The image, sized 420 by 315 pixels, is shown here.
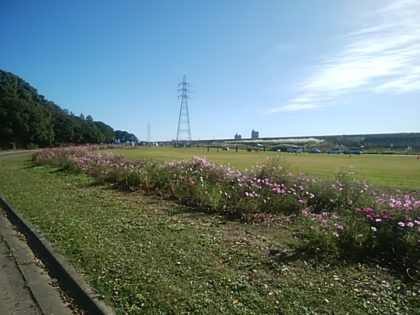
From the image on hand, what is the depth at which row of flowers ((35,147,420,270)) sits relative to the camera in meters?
5.11

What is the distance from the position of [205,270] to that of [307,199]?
14.5 ft

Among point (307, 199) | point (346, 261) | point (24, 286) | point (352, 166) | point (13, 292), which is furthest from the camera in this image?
point (352, 166)

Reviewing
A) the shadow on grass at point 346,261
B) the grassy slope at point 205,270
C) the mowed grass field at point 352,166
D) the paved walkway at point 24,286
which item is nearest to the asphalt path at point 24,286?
the paved walkway at point 24,286

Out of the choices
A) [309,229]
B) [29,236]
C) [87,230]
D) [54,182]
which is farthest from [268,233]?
[54,182]

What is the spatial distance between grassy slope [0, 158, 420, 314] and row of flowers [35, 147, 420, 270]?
51 cm

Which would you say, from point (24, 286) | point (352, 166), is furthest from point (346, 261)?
point (352, 166)

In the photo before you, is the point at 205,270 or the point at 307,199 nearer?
the point at 205,270

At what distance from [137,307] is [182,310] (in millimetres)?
495

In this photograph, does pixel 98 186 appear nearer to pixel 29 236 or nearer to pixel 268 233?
pixel 29 236

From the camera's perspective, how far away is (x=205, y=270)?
472cm

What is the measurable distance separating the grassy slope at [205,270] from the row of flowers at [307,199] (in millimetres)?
513

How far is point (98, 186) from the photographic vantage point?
13383 millimetres

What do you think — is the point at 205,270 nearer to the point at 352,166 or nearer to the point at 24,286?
the point at 24,286

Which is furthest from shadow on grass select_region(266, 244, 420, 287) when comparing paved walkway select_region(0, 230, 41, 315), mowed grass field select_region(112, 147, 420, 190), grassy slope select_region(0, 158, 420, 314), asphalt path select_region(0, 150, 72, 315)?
mowed grass field select_region(112, 147, 420, 190)
